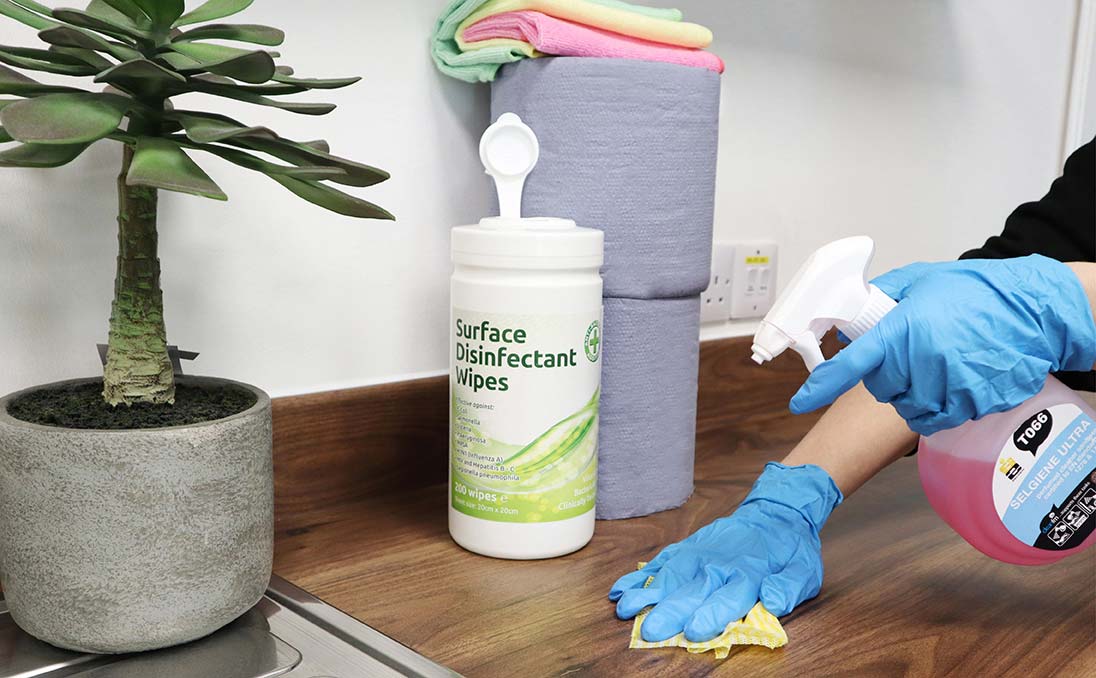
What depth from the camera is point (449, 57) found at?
0.83m

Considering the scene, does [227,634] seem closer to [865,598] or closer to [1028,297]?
[865,598]

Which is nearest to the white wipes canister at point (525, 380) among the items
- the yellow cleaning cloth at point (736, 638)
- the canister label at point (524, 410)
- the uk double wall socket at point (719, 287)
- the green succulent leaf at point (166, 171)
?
the canister label at point (524, 410)

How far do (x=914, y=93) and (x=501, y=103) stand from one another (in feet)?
2.55

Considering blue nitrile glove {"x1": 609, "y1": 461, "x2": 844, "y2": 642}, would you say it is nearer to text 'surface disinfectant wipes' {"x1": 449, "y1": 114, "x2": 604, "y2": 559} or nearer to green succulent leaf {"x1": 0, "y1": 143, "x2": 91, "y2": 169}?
text 'surface disinfectant wipes' {"x1": 449, "y1": 114, "x2": 604, "y2": 559}

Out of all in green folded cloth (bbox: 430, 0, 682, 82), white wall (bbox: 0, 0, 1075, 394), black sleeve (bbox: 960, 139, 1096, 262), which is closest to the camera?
white wall (bbox: 0, 0, 1075, 394)

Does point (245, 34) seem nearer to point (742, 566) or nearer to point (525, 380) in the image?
point (525, 380)

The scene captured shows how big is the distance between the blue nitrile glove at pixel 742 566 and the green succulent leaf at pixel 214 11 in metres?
0.42

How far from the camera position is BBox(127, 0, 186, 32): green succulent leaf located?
0.51 m

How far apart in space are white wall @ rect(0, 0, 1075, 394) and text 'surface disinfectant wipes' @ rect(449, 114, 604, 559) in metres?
0.13

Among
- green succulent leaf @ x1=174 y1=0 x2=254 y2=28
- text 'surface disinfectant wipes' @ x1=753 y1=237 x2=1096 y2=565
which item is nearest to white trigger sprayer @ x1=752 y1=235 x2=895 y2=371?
text 'surface disinfectant wipes' @ x1=753 y1=237 x2=1096 y2=565

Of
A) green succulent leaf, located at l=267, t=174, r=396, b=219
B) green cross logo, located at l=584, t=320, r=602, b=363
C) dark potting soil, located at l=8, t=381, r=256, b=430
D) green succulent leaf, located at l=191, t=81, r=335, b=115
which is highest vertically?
green succulent leaf, located at l=191, t=81, r=335, b=115

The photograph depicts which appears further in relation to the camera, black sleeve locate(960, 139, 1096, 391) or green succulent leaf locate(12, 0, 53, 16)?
black sleeve locate(960, 139, 1096, 391)

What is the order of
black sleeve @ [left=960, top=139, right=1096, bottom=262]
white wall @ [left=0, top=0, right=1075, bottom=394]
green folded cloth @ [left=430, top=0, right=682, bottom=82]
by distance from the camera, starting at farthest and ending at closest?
black sleeve @ [left=960, top=139, right=1096, bottom=262], green folded cloth @ [left=430, top=0, right=682, bottom=82], white wall @ [left=0, top=0, right=1075, bottom=394]

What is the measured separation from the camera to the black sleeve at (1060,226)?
99cm
